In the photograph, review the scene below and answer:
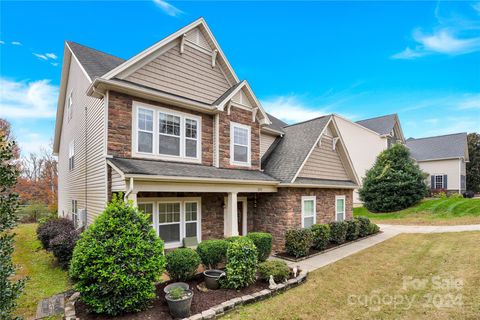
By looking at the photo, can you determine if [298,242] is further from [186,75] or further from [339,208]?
[186,75]

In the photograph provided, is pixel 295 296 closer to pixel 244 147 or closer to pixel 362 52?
pixel 244 147

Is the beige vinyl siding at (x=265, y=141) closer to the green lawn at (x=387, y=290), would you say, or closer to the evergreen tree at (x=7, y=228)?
the green lawn at (x=387, y=290)

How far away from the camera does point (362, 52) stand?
58.6ft

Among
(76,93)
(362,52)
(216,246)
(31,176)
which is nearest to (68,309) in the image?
(216,246)

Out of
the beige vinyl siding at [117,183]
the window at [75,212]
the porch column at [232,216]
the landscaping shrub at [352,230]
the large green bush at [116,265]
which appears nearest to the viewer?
the large green bush at [116,265]

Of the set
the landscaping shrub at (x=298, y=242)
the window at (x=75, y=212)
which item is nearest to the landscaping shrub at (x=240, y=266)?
the landscaping shrub at (x=298, y=242)

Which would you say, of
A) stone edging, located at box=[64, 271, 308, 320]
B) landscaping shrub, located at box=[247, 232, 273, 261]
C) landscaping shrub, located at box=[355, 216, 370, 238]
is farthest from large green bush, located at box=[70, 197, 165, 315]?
landscaping shrub, located at box=[355, 216, 370, 238]

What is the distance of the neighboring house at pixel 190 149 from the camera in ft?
26.9

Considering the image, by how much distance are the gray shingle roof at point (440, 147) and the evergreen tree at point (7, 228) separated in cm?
3896

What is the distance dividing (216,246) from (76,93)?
10.7 m

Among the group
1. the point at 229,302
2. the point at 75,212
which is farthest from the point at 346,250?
the point at 75,212

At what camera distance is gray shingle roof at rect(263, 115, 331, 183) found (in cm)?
1157

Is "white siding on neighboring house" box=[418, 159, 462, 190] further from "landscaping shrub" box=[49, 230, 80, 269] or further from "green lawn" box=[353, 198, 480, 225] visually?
"landscaping shrub" box=[49, 230, 80, 269]

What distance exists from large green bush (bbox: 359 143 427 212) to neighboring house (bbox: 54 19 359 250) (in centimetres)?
1023
